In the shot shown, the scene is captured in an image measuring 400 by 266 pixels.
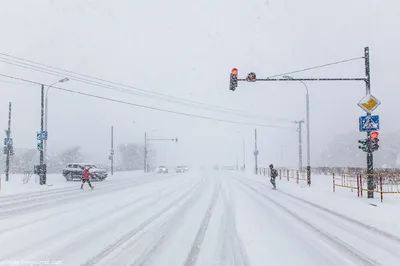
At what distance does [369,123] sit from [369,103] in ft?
3.09

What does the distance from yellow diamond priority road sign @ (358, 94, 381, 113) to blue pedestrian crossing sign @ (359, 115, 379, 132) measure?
0.35 metres

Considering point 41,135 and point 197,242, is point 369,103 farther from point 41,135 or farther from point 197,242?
point 41,135

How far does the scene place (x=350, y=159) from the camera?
130 m

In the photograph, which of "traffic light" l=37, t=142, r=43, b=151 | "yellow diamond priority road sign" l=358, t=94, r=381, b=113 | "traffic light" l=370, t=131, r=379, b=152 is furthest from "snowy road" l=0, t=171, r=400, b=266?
"traffic light" l=37, t=142, r=43, b=151

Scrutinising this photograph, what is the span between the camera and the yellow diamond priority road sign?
1727cm

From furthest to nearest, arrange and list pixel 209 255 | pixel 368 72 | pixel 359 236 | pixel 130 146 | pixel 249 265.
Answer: pixel 130 146, pixel 368 72, pixel 359 236, pixel 209 255, pixel 249 265

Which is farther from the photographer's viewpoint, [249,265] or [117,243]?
[117,243]

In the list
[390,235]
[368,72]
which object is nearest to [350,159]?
[368,72]

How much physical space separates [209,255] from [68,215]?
6.58 meters

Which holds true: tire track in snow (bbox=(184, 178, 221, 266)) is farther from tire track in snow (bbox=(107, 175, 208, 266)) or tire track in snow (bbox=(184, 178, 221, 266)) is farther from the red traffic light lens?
the red traffic light lens

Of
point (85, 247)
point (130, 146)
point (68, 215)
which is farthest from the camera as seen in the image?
point (130, 146)

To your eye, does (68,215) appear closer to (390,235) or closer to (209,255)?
(209,255)

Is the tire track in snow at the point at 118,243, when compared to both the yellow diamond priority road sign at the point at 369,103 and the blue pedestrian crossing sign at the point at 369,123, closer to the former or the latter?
the blue pedestrian crossing sign at the point at 369,123

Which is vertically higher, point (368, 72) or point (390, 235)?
point (368, 72)
